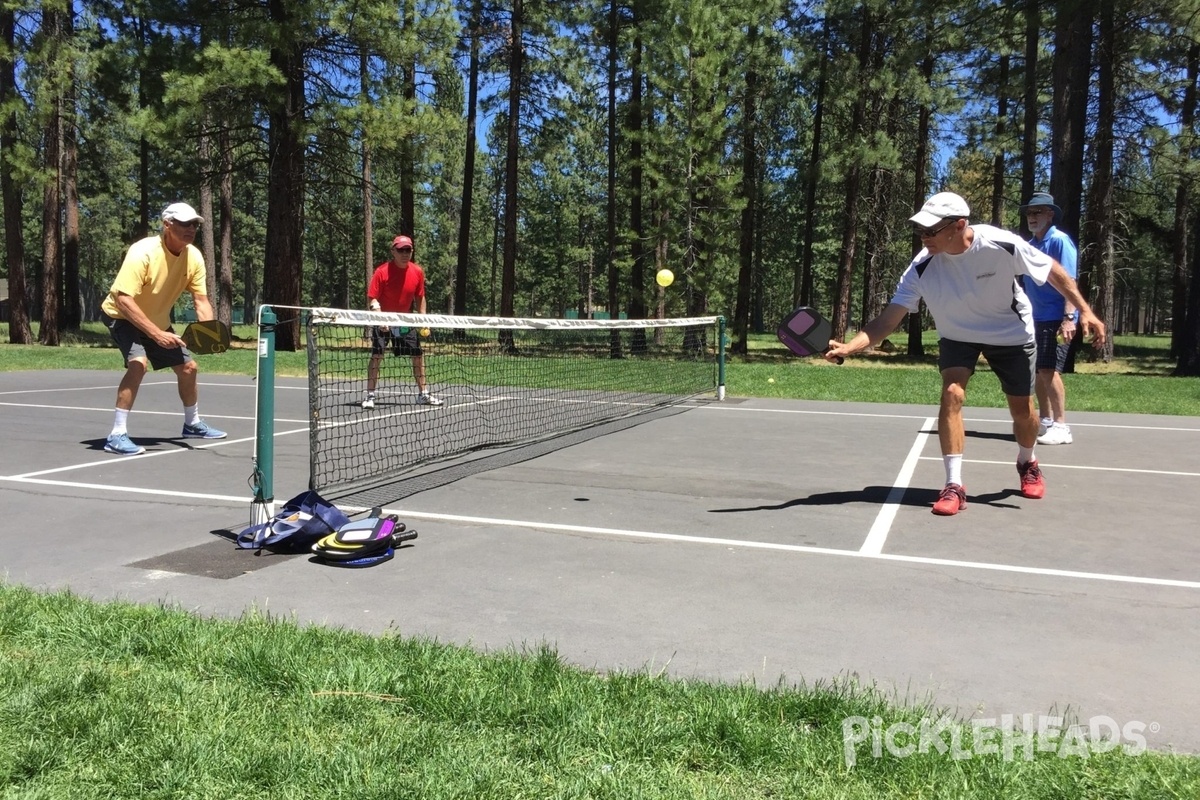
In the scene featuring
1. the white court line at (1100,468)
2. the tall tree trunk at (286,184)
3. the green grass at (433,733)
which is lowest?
the green grass at (433,733)

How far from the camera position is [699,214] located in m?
27.2

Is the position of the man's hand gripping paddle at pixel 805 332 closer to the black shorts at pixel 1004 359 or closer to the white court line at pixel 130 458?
the black shorts at pixel 1004 359

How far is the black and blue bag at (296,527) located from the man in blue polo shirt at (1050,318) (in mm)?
5789

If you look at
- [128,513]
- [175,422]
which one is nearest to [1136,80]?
[175,422]

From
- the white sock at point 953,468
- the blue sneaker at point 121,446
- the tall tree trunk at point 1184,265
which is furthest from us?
the tall tree trunk at point 1184,265

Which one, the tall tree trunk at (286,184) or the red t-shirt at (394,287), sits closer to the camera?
the red t-shirt at (394,287)

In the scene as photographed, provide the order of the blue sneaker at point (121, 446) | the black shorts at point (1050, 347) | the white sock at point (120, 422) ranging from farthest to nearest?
the black shorts at point (1050, 347) < the white sock at point (120, 422) < the blue sneaker at point (121, 446)

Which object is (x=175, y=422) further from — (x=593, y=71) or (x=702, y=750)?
(x=593, y=71)

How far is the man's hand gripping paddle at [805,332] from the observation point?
5895mm

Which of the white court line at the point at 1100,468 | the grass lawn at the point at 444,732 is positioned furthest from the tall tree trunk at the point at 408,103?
the grass lawn at the point at 444,732

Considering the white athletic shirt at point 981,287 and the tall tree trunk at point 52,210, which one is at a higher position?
the tall tree trunk at point 52,210

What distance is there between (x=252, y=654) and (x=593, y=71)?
26.2m

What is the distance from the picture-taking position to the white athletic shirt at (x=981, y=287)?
5930 mm

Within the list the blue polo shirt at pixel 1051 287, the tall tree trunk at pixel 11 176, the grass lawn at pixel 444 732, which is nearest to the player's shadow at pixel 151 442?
the grass lawn at pixel 444 732
